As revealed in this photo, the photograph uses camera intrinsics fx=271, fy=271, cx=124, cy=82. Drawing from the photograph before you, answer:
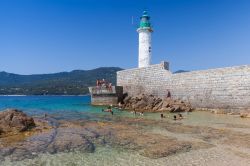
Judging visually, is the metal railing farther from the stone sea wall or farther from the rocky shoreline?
the rocky shoreline

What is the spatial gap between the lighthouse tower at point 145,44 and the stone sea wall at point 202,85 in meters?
2.63

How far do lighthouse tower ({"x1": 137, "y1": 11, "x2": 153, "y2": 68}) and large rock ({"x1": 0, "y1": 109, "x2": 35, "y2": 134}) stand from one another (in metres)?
21.6

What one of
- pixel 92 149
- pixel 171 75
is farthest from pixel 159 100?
pixel 92 149

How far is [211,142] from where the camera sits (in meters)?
9.87

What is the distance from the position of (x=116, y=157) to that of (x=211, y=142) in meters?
3.88

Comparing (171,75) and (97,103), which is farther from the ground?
(171,75)

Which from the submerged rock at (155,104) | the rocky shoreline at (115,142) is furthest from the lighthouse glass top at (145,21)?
the rocky shoreline at (115,142)

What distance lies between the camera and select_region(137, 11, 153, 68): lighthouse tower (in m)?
33.6

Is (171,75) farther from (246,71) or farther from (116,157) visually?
(116,157)

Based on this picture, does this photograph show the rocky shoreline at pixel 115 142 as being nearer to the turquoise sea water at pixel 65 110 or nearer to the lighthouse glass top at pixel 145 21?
the turquoise sea water at pixel 65 110

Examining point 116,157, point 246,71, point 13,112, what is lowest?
point 116,157

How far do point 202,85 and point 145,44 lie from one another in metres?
13.1

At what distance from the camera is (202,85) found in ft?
73.6

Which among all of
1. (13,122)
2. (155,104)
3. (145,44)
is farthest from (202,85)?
(13,122)
